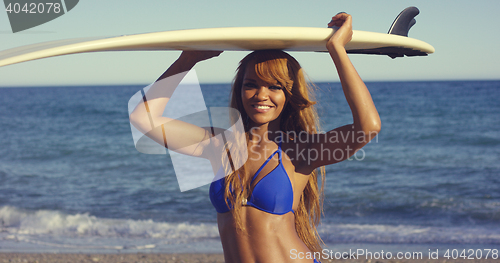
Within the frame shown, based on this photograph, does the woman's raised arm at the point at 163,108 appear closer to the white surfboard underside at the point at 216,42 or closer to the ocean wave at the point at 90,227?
the white surfboard underside at the point at 216,42

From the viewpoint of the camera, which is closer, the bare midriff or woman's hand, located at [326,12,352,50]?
woman's hand, located at [326,12,352,50]

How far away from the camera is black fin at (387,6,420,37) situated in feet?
7.60

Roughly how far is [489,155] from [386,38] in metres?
15.3

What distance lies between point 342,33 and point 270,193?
92 cm

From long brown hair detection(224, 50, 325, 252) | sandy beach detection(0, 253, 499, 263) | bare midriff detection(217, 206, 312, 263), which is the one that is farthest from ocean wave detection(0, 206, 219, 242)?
bare midriff detection(217, 206, 312, 263)

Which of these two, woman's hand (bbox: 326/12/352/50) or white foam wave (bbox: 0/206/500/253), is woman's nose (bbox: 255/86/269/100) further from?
white foam wave (bbox: 0/206/500/253)

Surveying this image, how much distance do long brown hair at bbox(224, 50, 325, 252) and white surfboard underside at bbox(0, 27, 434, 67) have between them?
0.08 metres

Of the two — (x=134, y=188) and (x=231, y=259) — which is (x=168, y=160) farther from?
(x=231, y=259)

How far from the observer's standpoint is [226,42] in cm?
196

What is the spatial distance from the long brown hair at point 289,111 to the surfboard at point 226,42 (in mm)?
82

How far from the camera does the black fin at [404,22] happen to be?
7.60 ft

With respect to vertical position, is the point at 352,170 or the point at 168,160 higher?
the point at 352,170

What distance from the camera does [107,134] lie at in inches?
838

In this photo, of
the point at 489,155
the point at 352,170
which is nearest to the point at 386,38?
the point at 352,170
